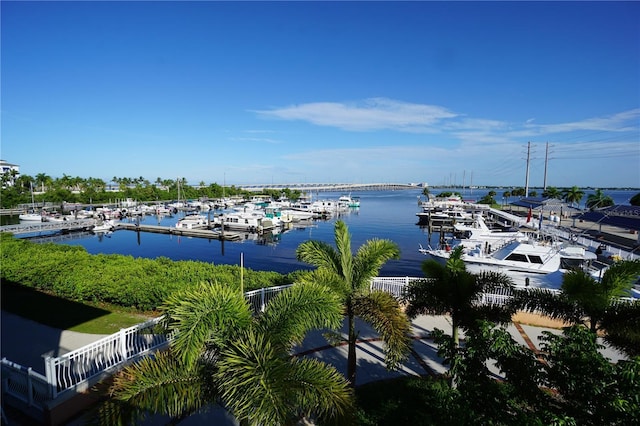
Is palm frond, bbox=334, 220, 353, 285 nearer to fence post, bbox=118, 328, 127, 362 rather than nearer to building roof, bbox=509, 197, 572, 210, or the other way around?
fence post, bbox=118, 328, 127, 362

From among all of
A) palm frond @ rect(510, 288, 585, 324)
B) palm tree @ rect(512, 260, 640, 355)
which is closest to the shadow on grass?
palm frond @ rect(510, 288, 585, 324)

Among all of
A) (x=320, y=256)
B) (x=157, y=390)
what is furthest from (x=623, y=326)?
(x=157, y=390)

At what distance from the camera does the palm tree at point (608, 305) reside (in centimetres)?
709

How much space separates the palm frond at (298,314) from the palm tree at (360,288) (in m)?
1.76

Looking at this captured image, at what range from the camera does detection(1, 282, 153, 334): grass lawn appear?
1213 centimetres

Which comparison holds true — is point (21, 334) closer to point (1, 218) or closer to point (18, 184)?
point (1, 218)

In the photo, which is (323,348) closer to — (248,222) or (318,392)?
(318,392)

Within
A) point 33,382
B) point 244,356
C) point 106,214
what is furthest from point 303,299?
point 106,214

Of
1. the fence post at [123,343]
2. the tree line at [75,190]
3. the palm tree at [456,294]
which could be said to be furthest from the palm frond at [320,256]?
the tree line at [75,190]

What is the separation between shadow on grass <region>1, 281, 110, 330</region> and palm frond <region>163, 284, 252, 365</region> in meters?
9.43

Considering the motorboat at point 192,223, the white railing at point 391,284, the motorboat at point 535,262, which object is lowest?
the motorboat at point 192,223

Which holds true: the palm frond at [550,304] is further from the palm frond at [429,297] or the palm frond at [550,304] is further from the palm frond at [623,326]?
the palm frond at [429,297]

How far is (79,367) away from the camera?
24.3 feet

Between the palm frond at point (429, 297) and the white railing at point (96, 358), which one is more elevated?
the palm frond at point (429, 297)
